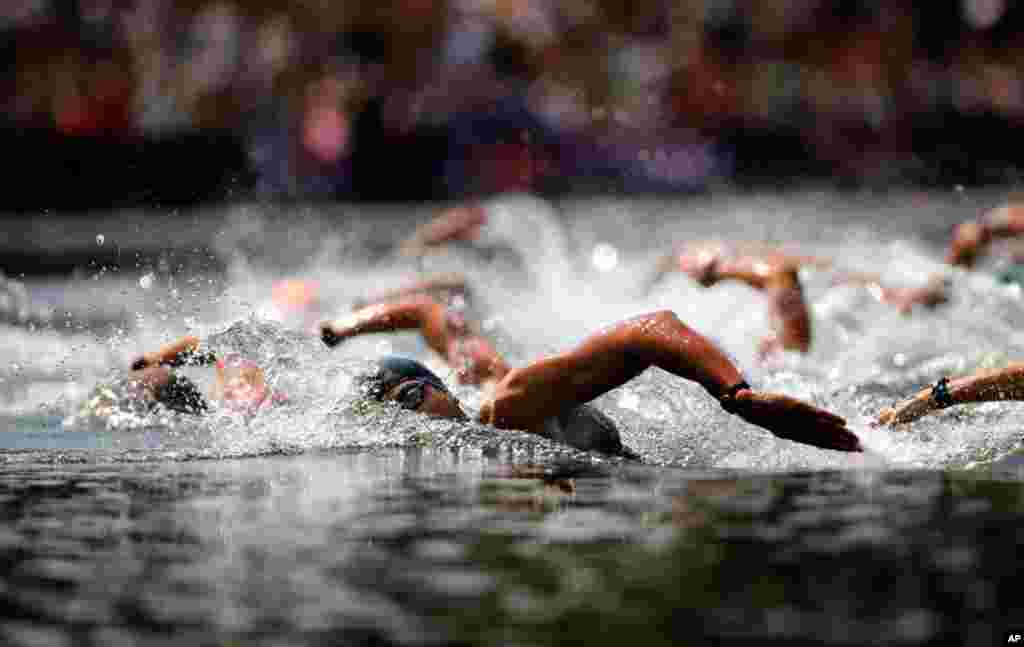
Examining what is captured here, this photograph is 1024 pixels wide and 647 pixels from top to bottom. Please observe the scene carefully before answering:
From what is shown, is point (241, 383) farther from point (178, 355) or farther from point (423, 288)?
point (423, 288)

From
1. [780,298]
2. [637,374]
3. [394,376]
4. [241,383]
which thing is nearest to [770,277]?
[780,298]

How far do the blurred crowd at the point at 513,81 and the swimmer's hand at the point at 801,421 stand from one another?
52.1 feet

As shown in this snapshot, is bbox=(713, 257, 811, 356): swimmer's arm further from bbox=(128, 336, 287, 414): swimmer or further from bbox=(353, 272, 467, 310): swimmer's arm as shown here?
bbox=(128, 336, 287, 414): swimmer

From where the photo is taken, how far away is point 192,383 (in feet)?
28.8

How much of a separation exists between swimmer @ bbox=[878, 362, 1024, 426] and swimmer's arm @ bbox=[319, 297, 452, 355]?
7.60 ft

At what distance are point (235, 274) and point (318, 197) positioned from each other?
4542mm

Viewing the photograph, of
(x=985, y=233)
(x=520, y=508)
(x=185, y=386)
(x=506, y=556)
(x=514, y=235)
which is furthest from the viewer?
(x=514, y=235)

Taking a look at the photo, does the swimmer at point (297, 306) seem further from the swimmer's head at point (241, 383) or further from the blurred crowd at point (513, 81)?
the blurred crowd at point (513, 81)

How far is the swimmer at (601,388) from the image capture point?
5.91 meters

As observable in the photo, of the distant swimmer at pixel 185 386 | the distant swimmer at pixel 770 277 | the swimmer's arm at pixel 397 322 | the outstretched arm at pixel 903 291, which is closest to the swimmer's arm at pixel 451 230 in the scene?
the outstretched arm at pixel 903 291

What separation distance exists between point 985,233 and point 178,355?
597 centimetres

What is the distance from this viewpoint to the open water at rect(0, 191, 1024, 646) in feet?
13.5

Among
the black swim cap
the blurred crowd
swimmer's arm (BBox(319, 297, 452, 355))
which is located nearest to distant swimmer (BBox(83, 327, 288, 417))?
swimmer's arm (BBox(319, 297, 452, 355))

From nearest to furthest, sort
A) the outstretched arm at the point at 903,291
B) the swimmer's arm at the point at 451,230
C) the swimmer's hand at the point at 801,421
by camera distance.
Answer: the swimmer's hand at the point at 801,421
the outstretched arm at the point at 903,291
the swimmer's arm at the point at 451,230
